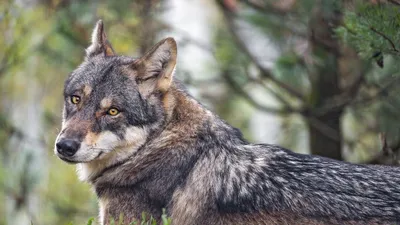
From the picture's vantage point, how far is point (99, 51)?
6.55m

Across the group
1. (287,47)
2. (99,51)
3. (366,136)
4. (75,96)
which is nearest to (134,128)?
(75,96)

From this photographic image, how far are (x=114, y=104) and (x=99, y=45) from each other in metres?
1.10

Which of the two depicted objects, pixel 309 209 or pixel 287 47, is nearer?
pixel 309 209

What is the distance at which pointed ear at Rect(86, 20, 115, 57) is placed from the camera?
655 centimetres

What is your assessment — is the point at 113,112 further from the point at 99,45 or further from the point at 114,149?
the point at 99,45

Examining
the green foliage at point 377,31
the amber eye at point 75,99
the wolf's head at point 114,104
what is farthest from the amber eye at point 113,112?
the green foliage at point 377,31

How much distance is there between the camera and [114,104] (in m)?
5.68

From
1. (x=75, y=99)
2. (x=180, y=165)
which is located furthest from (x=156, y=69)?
(x=180, y=165)

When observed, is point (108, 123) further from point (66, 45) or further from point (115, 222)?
point (66, 45)

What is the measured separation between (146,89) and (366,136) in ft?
19.8

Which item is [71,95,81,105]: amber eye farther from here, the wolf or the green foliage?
the green foliage

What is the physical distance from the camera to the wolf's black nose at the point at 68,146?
5.46 m

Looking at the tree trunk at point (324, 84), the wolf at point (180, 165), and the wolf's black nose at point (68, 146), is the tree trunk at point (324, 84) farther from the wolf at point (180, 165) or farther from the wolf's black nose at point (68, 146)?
the wolf's black nose at point (68, 146)

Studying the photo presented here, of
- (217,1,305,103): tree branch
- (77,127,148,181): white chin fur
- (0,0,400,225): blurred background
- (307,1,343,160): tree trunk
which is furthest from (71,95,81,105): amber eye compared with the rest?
(217,1,305,103): tree branch
